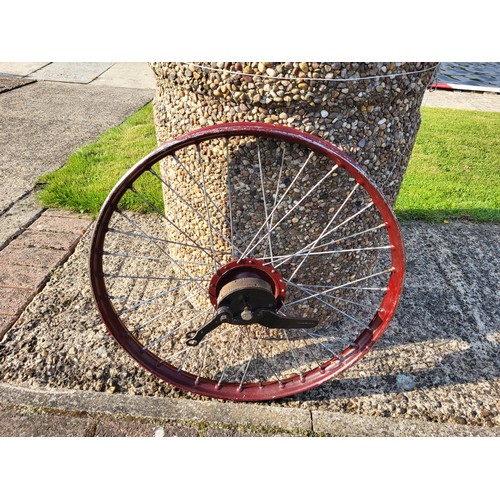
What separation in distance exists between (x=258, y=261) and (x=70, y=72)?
307 inches

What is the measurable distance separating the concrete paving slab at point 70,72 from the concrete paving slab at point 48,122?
0.40 meters

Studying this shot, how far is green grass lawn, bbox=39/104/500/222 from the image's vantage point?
425cm

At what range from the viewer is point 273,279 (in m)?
2.33

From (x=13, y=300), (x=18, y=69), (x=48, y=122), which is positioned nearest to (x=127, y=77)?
(x=18, y=69)

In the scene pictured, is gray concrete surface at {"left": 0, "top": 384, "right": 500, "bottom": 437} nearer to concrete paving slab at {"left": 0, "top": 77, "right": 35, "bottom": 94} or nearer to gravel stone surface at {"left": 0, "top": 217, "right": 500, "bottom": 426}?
gravel stone surface at {"left": 0, "top": 217, "right": 500, "bottom": 426}

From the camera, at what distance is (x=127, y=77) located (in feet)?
27.9

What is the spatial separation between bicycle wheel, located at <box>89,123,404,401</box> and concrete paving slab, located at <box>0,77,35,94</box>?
18.6 feet

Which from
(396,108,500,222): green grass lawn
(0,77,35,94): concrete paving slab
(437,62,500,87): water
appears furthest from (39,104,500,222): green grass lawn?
(437,62,500,87): water

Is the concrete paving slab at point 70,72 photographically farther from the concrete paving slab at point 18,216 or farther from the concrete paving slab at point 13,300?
the concrete paving slab at point 13,300

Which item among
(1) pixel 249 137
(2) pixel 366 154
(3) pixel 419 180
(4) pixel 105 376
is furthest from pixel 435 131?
(4) pixel 105 376

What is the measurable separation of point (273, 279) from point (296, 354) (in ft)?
2.29

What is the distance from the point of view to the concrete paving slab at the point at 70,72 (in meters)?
7.92

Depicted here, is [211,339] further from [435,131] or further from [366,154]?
Result: [435,131]

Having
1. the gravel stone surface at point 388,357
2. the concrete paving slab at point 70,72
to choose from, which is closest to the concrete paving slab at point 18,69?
the concrete paving slab at point 70,72
